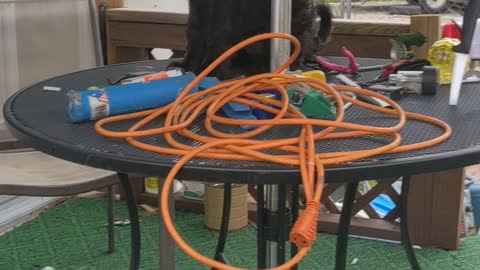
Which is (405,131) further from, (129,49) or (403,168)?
(129,49)

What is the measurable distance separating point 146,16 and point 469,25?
1660 millimetres

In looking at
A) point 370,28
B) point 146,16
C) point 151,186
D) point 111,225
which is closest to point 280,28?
point 370,28

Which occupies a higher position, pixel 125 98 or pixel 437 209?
pixel 125 98

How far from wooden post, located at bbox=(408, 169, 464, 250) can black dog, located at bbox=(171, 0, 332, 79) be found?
118cm

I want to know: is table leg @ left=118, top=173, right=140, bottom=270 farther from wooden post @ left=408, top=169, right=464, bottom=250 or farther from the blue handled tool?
wooden post @ left=408, top=169, right=464, bottom=250

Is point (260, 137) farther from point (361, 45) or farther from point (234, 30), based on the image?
point (361, 45)

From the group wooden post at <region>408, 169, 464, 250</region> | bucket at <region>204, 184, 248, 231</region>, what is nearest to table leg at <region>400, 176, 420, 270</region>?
wooden post at <region>408, 169, 464, 250</region>

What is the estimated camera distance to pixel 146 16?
8.72 ft

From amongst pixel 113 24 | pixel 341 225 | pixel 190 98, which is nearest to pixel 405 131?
pixel 190 98

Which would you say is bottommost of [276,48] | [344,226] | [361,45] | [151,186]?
[151,186]

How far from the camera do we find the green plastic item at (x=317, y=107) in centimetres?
109

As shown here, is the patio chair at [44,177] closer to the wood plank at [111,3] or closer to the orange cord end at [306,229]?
the wood plank at [111,3]

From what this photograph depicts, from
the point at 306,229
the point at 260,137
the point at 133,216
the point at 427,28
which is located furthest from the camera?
the point at 427,28

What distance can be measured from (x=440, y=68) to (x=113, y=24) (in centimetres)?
165
